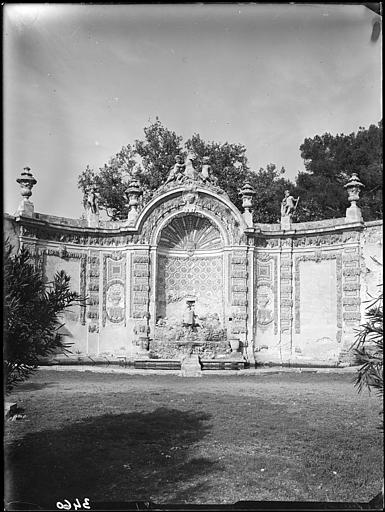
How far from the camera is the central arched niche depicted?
15188mm

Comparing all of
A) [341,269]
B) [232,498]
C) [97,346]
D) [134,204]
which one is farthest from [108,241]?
[232,498]

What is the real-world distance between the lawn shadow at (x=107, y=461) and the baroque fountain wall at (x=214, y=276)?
7.56 metres

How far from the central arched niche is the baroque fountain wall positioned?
33 millimetres

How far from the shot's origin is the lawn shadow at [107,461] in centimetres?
389

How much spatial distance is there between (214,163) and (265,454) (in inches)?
530

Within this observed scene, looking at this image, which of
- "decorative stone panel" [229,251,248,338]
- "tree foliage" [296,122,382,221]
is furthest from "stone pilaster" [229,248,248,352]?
"tree foliage" [296,122,382,221]

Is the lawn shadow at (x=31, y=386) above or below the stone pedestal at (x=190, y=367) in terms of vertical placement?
above

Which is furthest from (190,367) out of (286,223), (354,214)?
(354,214)

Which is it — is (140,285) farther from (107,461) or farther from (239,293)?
(107,461)

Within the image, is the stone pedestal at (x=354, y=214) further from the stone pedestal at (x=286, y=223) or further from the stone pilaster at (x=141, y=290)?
the stone pilaster at (x=141, y=290)

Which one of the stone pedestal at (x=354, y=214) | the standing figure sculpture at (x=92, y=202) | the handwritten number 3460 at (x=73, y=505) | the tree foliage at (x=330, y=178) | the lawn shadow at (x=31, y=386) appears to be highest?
the tree foliage at (x=330, y=178)

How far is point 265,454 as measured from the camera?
205 inches

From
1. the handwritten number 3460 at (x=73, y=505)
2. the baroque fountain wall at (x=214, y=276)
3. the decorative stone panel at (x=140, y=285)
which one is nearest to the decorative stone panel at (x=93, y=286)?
the baroque fountain wall at (x=214, y=276)

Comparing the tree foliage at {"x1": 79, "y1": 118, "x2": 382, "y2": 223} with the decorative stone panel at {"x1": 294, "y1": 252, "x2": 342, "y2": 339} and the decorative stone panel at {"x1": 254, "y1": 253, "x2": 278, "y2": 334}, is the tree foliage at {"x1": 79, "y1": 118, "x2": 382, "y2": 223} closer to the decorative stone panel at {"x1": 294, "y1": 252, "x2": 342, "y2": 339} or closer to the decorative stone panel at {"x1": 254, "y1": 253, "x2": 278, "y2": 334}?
the decorative stone panel at {"x1": 294, "y1": 252, "x2": 342, "y2": 339}
